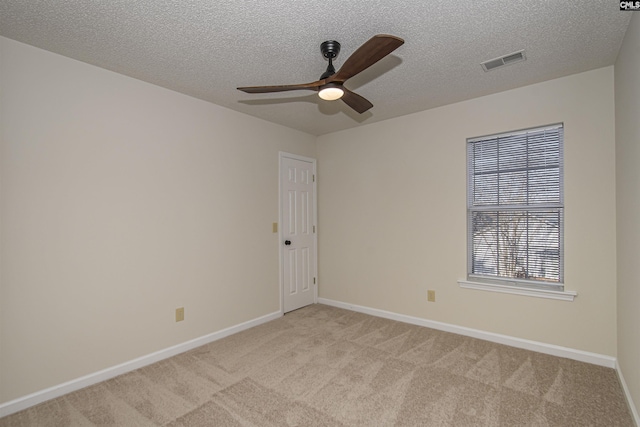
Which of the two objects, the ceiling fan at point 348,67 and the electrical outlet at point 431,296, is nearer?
the ceiling fan at point 348,67

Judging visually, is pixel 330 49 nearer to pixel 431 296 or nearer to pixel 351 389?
pixel 351 389

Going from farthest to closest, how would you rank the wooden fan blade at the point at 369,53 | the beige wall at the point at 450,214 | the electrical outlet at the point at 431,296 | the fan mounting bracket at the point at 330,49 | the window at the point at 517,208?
1. the electrical outlet at the point at 431,296
2. the window at the point at 517,208
3. the beige wall at the point at 450,214
4. the fan mounting bracket at the point at 330,49
5. the wooden fan blade at the point at 369,53

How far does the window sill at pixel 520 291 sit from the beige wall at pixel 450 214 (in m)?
0.05

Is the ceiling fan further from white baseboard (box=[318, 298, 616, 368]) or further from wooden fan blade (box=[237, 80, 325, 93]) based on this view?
white baseboard (box=[318, 298, 616, 368])

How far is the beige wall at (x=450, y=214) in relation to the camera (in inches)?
106

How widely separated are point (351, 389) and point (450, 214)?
211 centimetres

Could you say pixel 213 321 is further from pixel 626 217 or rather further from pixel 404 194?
pixel 626 217

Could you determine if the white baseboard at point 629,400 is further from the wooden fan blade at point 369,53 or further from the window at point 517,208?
the wooden fan blade at point 369,53

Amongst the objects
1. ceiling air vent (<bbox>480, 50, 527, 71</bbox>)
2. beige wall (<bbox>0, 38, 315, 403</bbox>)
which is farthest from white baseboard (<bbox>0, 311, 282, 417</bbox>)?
ceiling air vent (<bbox>480, 50, 527, 71</bbox>)

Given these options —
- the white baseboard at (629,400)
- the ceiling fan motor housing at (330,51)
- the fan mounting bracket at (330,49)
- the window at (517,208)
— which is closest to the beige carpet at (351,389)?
the white baseboard at (629,400)

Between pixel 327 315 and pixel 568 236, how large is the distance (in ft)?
8.95

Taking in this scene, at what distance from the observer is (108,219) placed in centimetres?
264

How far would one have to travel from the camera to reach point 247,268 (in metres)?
3.76

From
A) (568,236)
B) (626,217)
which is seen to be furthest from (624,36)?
(568,236)
